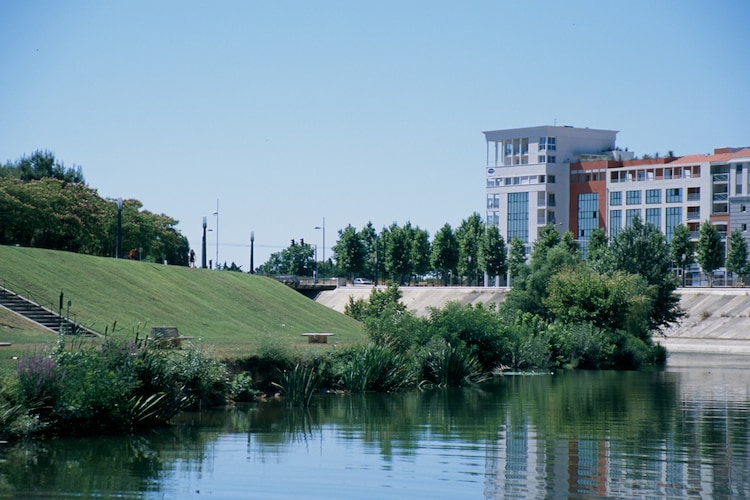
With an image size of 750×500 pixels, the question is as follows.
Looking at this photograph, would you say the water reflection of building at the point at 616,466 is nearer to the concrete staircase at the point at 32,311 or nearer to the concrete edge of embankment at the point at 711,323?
the concrete staircase at the point at 32,311

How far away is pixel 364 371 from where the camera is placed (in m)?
35.8

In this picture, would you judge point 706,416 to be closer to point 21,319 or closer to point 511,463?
point 511,463

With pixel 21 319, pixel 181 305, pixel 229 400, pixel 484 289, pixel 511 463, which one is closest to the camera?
pixel 511 463

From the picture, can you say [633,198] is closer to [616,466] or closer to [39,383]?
[616,466]

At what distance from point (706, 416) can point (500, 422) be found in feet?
20.7

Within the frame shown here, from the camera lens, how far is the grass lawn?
45781 mm

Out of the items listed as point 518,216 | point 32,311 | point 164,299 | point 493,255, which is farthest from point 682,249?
point 32,311

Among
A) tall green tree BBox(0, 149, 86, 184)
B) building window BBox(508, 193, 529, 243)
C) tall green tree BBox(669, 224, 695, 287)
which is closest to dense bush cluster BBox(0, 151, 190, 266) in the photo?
tall green tree BBox(0, 149, 86, 184)

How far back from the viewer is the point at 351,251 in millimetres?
140750

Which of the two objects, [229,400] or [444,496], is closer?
[444,496]

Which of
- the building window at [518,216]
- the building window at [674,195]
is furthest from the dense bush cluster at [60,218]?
the building window at [674,195]

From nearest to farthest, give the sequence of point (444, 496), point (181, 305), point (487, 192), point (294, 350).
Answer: point (444, 496)
point (294, 350)
point (181, 305)
point (487, 192)

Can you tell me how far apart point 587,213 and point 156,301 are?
105693 mm

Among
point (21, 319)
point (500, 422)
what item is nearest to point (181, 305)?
point (21, 319)
